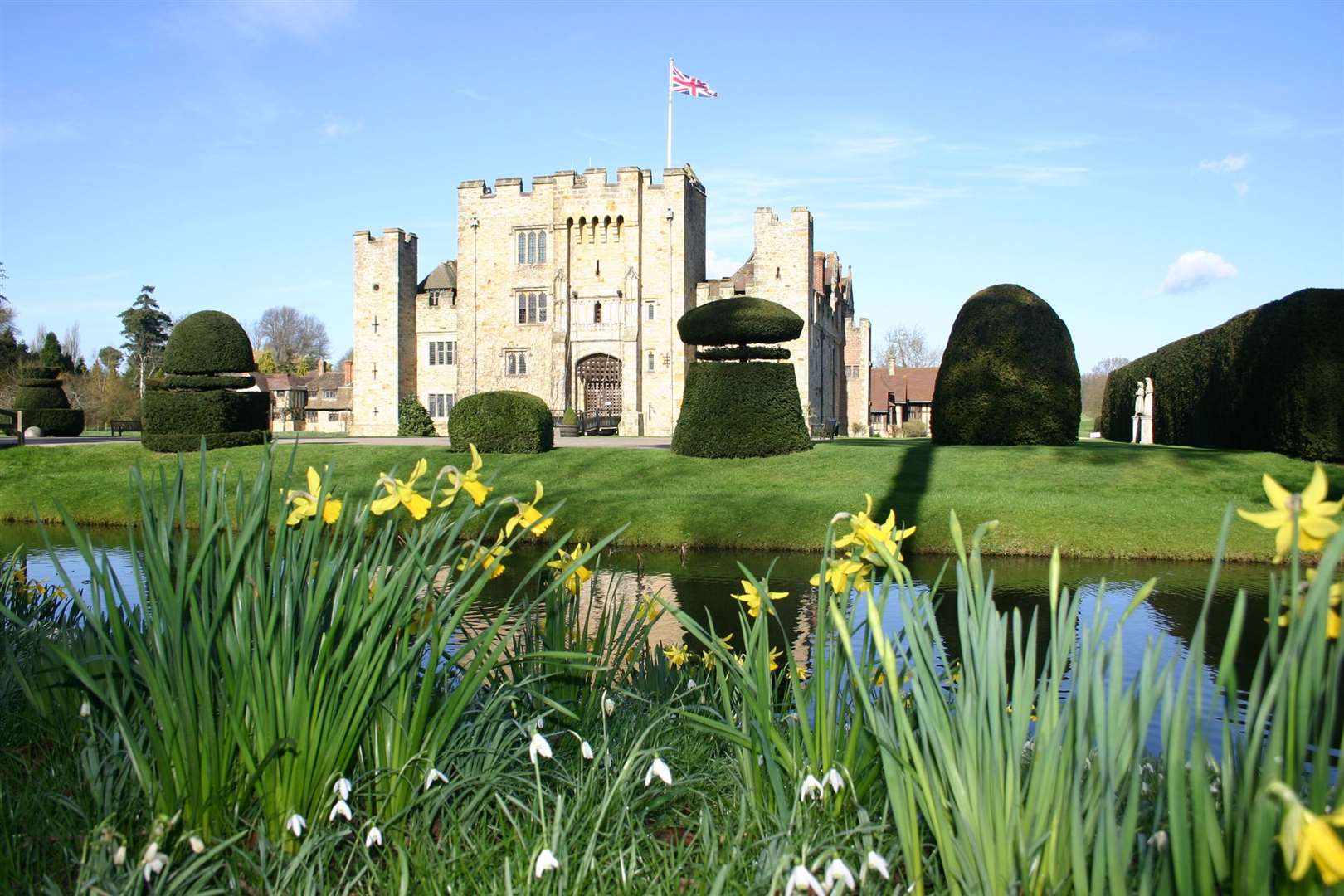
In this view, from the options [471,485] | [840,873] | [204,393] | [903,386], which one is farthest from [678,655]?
[903,386]

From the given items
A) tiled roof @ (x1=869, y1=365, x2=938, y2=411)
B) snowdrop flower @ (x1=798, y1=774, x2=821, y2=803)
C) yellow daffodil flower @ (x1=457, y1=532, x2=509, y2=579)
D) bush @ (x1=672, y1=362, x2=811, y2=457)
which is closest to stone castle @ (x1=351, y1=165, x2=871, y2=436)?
bush @ (x1=672, y1=362, x2=811, y2=457)

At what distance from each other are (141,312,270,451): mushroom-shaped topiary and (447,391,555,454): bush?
17.0 ft

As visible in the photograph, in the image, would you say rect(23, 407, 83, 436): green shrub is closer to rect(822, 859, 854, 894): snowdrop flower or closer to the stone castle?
the stone castle

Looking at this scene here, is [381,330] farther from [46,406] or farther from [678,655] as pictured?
[678,655]

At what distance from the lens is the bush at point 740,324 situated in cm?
2278

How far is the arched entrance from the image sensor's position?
41438 millimetres

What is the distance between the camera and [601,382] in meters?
41.8

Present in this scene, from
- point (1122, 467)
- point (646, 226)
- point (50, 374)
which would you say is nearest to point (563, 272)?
point (646, 226)

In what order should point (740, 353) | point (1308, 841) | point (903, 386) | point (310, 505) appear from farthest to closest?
point (903, 386), point (740, 353), point (310, 505), point (1308, 841)

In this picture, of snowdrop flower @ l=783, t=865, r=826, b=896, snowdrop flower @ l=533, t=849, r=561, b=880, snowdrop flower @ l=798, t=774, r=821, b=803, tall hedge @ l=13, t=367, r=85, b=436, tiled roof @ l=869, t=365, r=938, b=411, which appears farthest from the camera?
tiled roof @ l=869, t=365, r=938, b=411

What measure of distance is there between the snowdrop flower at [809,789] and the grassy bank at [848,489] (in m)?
8.20

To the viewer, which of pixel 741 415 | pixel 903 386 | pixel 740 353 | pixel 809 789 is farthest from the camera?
pixel 903 386

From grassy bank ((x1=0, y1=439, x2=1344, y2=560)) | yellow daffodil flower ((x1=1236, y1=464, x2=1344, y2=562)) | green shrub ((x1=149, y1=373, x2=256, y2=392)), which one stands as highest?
green shrub ((x1=149, y1=373, x2=256, y2=392))

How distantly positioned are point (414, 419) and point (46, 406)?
1393 centimetres
